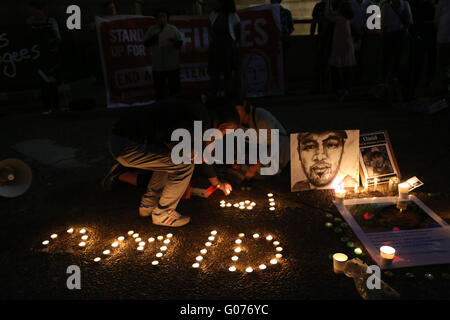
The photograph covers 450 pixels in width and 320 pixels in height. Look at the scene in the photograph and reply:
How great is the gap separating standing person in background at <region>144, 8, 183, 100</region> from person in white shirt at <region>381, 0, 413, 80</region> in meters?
4.40

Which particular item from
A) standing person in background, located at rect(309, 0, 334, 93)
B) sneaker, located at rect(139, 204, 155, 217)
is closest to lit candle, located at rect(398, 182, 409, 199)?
sneaker, located at rect(139, 204, 155, 217)

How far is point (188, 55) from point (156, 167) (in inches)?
238

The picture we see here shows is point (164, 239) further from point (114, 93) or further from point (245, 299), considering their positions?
point (114, 93)

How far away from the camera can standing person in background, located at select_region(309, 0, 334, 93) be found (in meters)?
7.92

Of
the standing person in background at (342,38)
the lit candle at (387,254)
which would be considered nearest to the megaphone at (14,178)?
the lit candle at (387,254)

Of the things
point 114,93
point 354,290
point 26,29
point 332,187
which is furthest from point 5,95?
point 354,290

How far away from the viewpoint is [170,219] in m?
3.32

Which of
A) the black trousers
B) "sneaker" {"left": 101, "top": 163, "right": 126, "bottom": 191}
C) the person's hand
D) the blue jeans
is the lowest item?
the person's hand

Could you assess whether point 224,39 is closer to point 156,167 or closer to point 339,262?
point 156,167

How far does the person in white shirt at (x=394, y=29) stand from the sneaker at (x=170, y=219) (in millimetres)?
6461

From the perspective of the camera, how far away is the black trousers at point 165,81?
299 inches

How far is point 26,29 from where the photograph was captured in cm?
818

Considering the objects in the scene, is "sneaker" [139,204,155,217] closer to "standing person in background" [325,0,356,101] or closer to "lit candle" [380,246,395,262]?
"lit candle" [380,246,395,262]

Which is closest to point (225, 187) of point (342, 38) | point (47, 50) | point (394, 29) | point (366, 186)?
point (366, 186)
